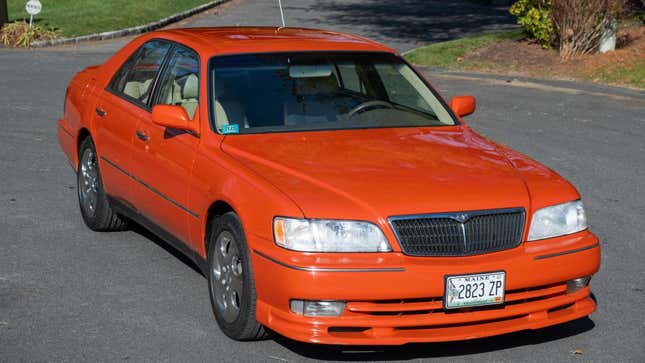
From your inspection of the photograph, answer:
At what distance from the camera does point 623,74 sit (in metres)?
19.7

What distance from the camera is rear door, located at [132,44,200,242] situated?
22.9 ft

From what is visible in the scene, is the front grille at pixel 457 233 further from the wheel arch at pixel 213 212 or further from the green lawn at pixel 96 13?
the green lawn at pixel 96 13

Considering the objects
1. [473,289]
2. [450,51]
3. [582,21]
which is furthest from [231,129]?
[450,51]

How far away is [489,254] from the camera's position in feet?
19.2

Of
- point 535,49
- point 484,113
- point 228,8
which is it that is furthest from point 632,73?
point 228,8

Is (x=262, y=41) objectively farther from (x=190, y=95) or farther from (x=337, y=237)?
(x=337, y=237)

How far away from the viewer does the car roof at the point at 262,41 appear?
7488 millimetres

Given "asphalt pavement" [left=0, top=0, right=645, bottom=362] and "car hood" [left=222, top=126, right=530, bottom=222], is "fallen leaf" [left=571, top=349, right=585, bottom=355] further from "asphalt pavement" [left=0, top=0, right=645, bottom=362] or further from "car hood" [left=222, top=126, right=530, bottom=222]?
"car hood" [left=222, top=126, right=530, bottom=222]

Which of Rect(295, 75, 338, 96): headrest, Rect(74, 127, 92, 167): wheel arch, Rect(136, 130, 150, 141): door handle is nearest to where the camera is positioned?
Rect(295, 75, 338, 96): headrest

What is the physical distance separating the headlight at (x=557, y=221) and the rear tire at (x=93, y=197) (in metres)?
3.64

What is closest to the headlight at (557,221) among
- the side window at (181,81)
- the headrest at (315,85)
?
the headrest at (315,85)

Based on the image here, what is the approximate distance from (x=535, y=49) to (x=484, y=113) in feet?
22.3

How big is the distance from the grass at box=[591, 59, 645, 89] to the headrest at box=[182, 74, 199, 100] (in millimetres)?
12692

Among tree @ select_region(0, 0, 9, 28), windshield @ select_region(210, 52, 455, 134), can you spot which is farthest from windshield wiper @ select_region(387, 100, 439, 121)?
tree @ select_region(0, 0, 9, 28)
